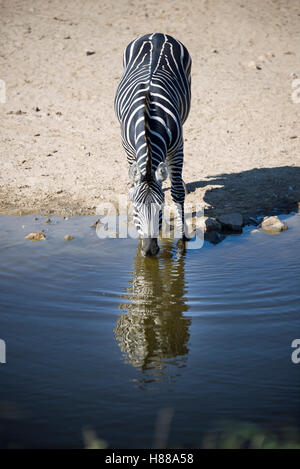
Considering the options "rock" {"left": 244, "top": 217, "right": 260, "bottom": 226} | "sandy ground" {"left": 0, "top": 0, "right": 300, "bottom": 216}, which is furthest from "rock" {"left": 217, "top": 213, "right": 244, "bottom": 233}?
"sandy ground" {"left": 0, "top": 0, "right": 300, "bottom": 216}

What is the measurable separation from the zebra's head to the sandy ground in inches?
76.7

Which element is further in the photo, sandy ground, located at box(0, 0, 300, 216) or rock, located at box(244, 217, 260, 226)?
sandy ground, located at box(0, 0, 300, 216)

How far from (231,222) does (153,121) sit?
5.27 ft

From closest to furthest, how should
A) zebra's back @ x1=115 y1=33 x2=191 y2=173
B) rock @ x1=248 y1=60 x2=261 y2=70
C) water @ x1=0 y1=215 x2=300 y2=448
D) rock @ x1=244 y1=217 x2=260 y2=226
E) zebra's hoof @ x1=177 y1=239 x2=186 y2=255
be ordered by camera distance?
water @ x1=0 y1=215 x2=300 y2=448
zebra's back @ x1=115 y1=33 x2=191 y2=173
zebra's hoof @ x1=177 y1=239 x2=186 y2=255
rock @ x1=244 y1=217 x2=260 y2=226
rock @ x1=248 y1=60 x2=261 y2=70

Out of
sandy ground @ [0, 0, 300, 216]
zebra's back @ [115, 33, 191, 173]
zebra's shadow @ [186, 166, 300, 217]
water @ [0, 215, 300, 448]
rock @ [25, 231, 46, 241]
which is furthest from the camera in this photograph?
sandy ground @ [0, 0, 300, 216]

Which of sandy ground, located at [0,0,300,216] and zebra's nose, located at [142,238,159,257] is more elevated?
sandy ground, located at [0,0,300,216]

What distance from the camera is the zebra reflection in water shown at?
2739mm

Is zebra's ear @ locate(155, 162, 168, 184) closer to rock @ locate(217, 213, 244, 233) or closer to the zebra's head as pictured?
the zebra's head

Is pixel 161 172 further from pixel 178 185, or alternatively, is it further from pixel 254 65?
pixel 254 65

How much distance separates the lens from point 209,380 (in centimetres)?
251

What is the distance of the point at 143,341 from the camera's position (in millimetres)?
2959

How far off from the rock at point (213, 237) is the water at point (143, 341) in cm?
30
